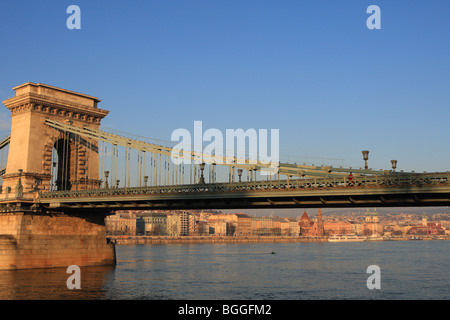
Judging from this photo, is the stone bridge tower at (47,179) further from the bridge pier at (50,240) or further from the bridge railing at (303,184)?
the bridge railing at (303,184)

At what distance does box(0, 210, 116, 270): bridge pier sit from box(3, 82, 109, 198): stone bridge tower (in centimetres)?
353

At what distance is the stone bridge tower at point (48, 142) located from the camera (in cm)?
6125

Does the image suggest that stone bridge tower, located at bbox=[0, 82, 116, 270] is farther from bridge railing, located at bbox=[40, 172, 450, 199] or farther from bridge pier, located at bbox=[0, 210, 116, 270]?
bridge railing, located at bbox=[40, 172, 450, 199]

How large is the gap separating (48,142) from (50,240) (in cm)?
1171

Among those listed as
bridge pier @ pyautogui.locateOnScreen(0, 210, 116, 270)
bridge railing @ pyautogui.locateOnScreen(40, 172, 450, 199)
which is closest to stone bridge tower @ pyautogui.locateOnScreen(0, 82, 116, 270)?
bridge pier @ pyautogui.locateOnScreen(0, 210, 116, 270)

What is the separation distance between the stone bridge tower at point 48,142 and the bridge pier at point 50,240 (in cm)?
353

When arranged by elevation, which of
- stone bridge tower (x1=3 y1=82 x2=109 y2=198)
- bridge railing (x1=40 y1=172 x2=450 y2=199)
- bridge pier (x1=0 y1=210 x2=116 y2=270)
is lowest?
bridge pier (x1=0 y1=210 x2=116 y2=270)

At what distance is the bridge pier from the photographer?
56.3 m

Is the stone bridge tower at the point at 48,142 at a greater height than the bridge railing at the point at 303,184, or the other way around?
the stone bridge tower at the point at 48,142

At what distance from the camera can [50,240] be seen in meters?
59.2

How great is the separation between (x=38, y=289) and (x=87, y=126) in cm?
2701

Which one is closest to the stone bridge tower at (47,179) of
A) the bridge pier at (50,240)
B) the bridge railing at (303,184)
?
the bridge pier at (50,240)
